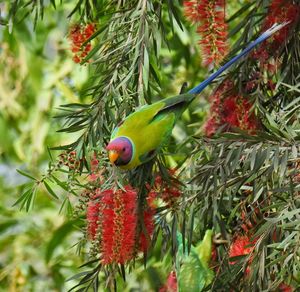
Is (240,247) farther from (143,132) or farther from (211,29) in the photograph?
(211,29)

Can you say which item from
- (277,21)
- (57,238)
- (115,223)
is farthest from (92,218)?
(57,238)

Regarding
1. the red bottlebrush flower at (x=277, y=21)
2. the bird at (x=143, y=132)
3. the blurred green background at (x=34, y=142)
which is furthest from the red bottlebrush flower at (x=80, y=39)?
the blurred green background at (x=34, y=142)

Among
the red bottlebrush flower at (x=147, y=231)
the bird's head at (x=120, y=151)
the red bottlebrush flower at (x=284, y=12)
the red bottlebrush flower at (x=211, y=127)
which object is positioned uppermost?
the red bottlebrush flower at (x=284, y=12)

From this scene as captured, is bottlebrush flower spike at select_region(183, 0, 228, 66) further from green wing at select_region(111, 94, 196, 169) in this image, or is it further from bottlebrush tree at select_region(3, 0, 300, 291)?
green wing at select_region(111, 94, 196, 169)

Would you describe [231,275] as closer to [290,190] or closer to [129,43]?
[290,190]

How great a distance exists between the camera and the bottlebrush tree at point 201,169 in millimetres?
1199

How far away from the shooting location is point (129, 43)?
4.43 ft

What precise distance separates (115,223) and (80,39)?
0.46 meters

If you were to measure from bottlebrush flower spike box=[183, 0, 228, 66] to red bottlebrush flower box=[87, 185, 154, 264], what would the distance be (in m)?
0.33

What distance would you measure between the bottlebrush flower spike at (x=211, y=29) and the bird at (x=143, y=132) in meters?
0.09

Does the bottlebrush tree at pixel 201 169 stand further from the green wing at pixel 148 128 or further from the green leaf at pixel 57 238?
the green leaf at pixel 57 238

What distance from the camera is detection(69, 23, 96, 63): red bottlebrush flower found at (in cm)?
148

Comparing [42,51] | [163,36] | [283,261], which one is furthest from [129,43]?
[42,51]

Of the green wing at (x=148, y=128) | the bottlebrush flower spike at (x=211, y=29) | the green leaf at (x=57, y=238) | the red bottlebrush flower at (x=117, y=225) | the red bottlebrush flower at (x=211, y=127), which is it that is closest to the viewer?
the red bottlebrush flower at (x=117, y=225)
